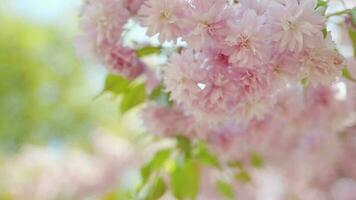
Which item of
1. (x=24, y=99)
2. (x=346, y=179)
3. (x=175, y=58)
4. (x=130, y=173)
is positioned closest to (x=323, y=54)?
(x=175, y=58)

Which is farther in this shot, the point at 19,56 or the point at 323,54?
the point at 19,56

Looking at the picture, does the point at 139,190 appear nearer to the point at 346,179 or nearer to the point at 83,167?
the point at 346,179

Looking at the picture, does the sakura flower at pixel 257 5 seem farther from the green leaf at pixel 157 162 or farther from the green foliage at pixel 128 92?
the green leaf at pixel 157 162

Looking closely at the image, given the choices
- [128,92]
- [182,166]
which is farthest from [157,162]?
[128,92]

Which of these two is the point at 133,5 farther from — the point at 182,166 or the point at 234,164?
the point at 234,164

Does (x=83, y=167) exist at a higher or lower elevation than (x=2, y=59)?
lower

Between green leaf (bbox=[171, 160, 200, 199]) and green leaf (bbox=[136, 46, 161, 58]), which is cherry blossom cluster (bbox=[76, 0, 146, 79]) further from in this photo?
green leaf (bbox=[171, 160, 200, 199])

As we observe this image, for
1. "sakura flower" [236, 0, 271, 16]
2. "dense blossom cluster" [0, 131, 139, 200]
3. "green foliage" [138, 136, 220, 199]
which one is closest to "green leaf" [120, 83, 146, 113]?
"green foliage" [138, 136, 220, 199]
